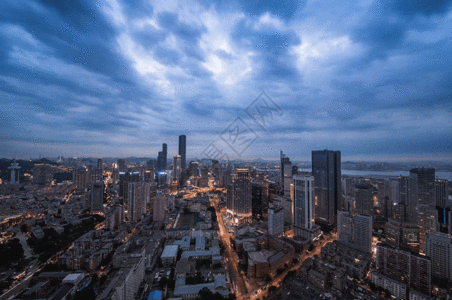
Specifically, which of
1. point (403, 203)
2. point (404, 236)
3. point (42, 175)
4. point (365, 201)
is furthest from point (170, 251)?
point (42, 175)

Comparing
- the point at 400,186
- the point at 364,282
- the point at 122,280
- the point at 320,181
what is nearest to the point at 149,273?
the point at 122,280

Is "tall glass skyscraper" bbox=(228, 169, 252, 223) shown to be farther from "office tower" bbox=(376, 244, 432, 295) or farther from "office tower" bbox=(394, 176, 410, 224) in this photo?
"office tower" bbox=(394, 176, 410, 224)

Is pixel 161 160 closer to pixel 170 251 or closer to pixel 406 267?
pixel 170 251

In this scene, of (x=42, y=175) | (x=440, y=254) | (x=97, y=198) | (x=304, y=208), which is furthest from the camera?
(x=42, y=175)

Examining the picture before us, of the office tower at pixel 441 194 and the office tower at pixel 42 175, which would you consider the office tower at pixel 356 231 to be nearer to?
the office tower at pixel 441 194

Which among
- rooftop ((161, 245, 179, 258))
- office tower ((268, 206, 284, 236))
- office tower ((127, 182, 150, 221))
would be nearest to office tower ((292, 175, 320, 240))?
office tower ((268, 206, 284, 236))

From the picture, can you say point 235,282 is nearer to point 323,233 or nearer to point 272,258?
point 272,258

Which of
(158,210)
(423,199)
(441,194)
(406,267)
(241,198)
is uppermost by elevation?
(441,194)

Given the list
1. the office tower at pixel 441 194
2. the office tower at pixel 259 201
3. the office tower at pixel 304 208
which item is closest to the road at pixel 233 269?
the office tower at pixel 259 201
